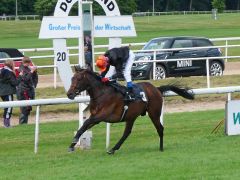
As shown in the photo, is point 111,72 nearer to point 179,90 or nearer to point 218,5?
point 179,90

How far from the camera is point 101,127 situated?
54.4ft

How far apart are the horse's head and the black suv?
12509mm

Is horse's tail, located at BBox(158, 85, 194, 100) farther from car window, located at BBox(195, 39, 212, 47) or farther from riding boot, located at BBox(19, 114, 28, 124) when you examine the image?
car window, located at BBox(195, 39, 212, 47)

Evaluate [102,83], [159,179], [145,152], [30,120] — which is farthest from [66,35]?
[30,120]

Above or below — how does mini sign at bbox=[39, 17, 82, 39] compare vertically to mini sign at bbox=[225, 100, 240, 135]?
above

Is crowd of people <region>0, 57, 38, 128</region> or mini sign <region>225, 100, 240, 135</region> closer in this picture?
mini sign <region>225, 100, 240, 135</region>

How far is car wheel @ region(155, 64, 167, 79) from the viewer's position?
82.5ft

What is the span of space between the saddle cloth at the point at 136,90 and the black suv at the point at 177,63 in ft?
39.6

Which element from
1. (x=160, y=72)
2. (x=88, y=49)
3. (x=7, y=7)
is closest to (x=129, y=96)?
(x=88, y=49)

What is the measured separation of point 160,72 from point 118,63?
12.9 metres

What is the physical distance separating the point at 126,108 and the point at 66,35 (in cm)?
193

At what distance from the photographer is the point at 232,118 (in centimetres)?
1448

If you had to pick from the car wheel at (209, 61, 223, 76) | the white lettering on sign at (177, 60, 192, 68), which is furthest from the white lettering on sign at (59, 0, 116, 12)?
the car wheel at (209, 61, 223, 76)

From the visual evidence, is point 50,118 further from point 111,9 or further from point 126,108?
point 126,108
